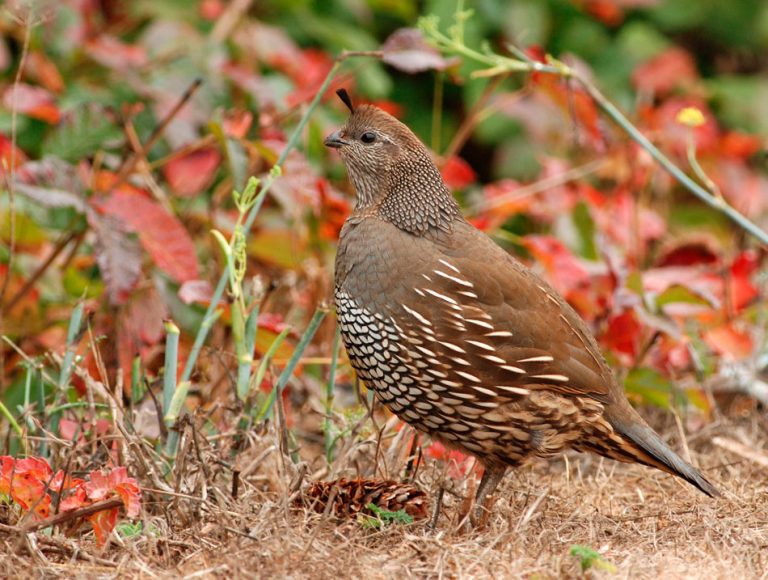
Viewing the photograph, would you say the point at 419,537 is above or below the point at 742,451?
below

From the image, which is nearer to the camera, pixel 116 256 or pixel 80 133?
pixel 116 256

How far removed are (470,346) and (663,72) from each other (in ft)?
12.8

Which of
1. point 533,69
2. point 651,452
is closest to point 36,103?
point 533,69

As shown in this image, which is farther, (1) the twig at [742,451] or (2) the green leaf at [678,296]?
(2) the green leaf at [678,296]

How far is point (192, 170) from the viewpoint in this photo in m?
4.94

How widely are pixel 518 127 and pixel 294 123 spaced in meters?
2.06

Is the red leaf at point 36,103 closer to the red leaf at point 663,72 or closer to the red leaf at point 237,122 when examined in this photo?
the red leaf at point 237,122

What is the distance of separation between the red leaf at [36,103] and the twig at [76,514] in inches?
78.0

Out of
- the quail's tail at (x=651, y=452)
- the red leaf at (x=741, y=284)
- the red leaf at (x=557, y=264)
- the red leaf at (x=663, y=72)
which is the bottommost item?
the quail's tail at (x=651, y=452)

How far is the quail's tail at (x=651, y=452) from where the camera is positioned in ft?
11.8

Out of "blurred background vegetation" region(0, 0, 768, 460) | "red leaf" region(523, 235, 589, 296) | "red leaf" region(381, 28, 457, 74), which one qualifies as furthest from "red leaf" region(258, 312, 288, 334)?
"red leaf" region(523, 235, 589, 296)

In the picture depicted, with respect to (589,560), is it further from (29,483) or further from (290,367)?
(29,483)

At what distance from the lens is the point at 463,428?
3.51 meters

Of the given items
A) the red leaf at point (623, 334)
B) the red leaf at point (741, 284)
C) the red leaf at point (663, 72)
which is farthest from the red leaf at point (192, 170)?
the red leaf at point (663, 72)
